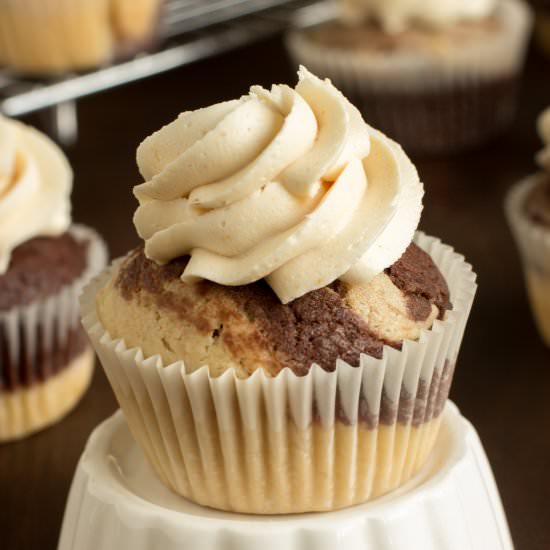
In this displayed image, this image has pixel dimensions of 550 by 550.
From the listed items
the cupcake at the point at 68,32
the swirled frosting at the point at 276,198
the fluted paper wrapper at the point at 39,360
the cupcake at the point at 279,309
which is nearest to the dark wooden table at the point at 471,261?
the fluted paper wrapper at the point at 39,360

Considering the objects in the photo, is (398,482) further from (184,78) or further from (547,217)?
(184,78)

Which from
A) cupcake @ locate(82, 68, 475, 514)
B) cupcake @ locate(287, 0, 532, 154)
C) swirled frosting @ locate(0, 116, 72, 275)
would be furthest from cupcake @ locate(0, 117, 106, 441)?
cupcake @ locate(287, 0, 532, 154)

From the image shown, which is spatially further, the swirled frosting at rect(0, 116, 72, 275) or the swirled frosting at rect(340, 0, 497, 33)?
the swirled frosting at rect(340, 0, 497, 33)

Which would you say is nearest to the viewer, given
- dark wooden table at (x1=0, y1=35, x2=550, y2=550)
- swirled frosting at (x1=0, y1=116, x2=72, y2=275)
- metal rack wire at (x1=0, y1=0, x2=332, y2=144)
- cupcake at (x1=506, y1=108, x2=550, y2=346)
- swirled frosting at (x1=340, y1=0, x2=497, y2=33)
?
dark wooden table at (x1=0, y1=35, x2=550, y2=550)

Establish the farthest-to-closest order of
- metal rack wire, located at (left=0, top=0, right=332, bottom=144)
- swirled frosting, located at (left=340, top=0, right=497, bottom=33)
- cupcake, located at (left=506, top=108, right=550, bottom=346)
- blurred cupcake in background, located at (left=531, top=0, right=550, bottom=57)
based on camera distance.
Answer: blurred cupcake in background, located at (left=531, top=0, right=550, bottom=57)
swirled frosting, located at (left=340, top=0, right=497, bottom=33)
metal rack wire, located at (left=0, top=0, right=332, bottom=144)
cupcake, located at (left=506, top=108, right=550, bottom=346)

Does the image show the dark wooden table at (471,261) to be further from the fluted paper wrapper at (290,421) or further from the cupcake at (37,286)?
the fluted paper wrapper at (290,421)

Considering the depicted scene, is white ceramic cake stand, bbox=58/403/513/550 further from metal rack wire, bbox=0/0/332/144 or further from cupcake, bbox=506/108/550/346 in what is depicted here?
metal rack wire, bbox=0/0/332/144
